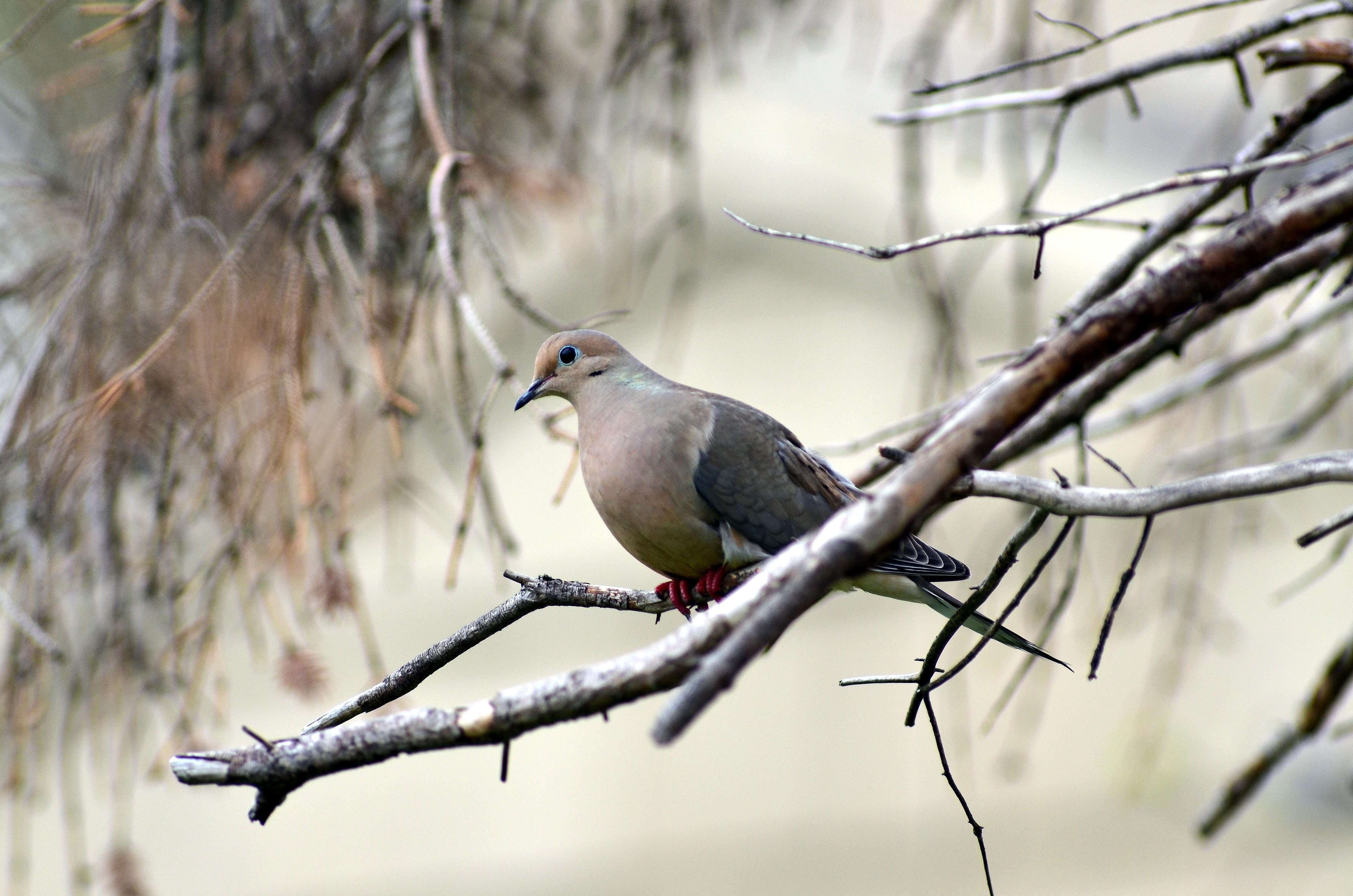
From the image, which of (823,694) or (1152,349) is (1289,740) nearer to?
(1152,349)

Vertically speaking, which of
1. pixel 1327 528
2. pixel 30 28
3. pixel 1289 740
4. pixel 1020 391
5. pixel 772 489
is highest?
pixel 30 28

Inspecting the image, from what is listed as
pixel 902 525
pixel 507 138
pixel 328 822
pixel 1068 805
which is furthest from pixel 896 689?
pixel 902 525

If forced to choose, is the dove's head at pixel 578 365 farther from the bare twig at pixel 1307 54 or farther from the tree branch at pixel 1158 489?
the bare twig at pixel 1307 54

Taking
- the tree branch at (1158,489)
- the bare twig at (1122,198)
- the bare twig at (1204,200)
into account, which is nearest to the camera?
the bare twig at (1122,198)

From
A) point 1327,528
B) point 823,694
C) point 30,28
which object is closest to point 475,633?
point 1327,528

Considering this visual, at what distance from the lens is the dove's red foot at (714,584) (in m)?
2.16

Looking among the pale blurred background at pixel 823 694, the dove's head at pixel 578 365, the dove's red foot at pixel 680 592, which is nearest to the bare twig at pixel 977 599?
the dove's red foot at pixel 680 592

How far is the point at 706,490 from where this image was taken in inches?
82.7

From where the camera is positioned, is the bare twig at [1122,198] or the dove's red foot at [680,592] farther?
the dove's red foot at [680,592]

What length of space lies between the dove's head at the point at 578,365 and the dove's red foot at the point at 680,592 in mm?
482

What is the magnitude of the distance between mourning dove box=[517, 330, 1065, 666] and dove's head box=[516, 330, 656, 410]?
4 centimetres

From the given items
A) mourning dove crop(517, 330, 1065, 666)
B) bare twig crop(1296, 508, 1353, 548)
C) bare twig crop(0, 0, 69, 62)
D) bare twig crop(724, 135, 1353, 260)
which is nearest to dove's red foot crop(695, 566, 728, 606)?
mourning dove crop(517, 330, 1065, 666)

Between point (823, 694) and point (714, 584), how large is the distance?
3568 mm

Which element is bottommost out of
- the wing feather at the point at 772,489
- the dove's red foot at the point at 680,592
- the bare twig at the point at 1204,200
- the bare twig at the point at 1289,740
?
the bare twig at the point at 1289,740
